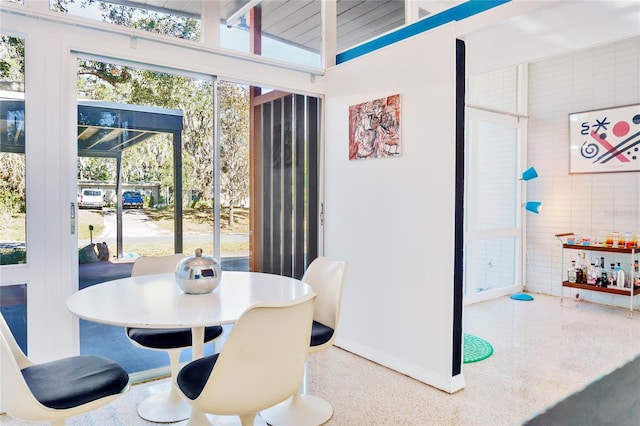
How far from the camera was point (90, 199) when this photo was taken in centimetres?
288

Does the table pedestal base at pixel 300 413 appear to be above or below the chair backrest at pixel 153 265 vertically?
below

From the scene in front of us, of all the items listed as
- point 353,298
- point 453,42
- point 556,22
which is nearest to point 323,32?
point 453,42

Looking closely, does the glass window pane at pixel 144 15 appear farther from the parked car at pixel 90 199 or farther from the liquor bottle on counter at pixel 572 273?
the liquor bottle on counter at pixel 572 273

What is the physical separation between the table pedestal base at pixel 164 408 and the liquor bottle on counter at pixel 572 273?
4.64m

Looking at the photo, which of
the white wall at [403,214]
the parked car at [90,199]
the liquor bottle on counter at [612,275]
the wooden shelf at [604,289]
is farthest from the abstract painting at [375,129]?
the liquor bottle on counter at [612,275]

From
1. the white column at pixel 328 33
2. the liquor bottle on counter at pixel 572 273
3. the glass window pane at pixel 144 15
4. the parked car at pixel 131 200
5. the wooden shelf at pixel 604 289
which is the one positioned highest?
the white column at pixel 328 33

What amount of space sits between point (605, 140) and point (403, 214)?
3.41m

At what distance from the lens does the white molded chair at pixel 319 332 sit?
250 centimetres

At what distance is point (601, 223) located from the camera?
16.9ft

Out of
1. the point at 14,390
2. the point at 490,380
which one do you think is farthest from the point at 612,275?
the point at 14,390

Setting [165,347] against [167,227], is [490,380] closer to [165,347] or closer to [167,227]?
[165,347]

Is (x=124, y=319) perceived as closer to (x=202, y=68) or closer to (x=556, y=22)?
(x=202, y=68)

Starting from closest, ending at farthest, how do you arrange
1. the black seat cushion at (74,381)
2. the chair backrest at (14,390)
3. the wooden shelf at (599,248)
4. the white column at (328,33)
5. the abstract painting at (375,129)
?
the chair backrest at (14,390) < the black seat cushion at (74,381) < the abstract painting at (375,129) < the white column at (328,33) < the wooden shelf at (599,248)

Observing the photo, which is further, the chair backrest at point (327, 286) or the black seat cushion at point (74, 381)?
the chair backrest at point (327, 286)
